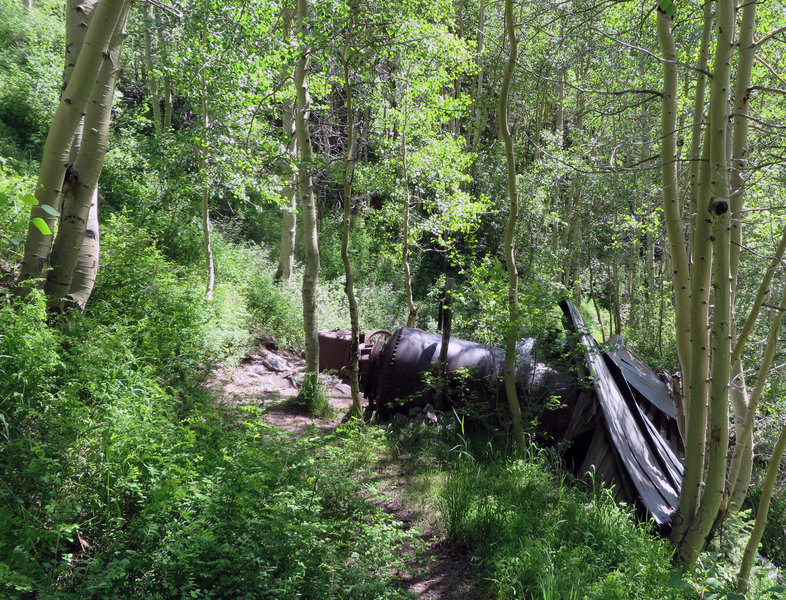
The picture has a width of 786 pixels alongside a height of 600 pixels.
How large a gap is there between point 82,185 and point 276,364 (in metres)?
5.24

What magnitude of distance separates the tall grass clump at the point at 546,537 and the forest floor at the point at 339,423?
19 centimetres

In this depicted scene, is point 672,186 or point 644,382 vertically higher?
point 672,186

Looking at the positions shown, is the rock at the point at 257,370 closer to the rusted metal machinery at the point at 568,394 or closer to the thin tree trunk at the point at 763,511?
the rusted metal machinery at the point at 568,394

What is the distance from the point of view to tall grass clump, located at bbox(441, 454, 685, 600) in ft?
11.2

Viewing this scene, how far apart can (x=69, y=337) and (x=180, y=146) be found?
4279mm

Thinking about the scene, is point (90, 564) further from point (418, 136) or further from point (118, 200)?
point (418, 136)

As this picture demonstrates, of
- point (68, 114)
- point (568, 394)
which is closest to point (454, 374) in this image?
point (568, 394)

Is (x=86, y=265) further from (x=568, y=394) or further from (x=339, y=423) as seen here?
(x=568, y=394)

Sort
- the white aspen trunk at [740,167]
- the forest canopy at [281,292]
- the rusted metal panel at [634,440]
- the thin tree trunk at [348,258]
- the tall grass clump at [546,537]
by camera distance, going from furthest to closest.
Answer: the thin tree trunk at [348,258] → the rusted metal panel at [634,440] → the white aspen trunk at [740,167] → the tall grass clump at [546,537] → the forest canopy at [281,292]

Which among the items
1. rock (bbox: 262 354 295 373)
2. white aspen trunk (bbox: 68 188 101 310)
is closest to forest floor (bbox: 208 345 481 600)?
rock (bbox: 262 354 295 373)

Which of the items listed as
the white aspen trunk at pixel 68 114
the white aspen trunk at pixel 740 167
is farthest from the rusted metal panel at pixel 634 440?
the white aspen trunk at pixel 68 114

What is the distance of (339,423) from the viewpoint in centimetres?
676

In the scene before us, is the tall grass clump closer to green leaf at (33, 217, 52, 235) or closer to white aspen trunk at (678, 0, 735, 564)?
white aspen trunk at (678, 0, 735, 564)

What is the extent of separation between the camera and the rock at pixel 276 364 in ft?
30.3
